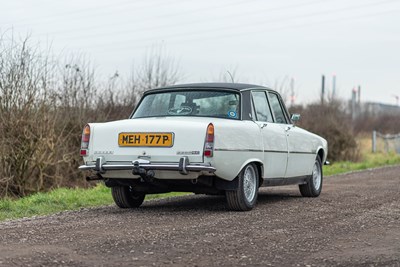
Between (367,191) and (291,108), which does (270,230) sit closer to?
(367,191)

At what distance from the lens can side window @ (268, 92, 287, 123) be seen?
35.6 feet

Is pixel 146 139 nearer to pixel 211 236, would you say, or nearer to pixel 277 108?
pixel 211 236

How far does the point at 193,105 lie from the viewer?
9602mm

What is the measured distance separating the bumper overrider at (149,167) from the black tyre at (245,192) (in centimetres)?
73

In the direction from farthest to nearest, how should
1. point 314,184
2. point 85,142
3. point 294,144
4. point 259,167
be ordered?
point 314,184 < point 294,144 < point 259,167 < point 85,142

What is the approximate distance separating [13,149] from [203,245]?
7456 millimetres

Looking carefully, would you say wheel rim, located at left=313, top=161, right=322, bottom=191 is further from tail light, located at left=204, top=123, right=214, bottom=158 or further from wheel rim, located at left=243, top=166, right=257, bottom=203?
tail light, located at left=204, top=123, right=214, bottom=158

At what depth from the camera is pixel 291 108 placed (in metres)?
24.8

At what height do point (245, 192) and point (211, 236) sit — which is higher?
point (245, 192)

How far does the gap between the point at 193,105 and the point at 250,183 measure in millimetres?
1309

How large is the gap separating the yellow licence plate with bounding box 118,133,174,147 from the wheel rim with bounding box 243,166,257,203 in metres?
1.30

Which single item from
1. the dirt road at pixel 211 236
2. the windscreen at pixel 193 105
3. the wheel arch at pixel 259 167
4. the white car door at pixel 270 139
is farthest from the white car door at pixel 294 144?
the windscreen at pixel 193 105

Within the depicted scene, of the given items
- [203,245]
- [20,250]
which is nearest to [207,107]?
[203,245]

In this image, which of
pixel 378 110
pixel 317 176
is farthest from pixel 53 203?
pixel 378 110
